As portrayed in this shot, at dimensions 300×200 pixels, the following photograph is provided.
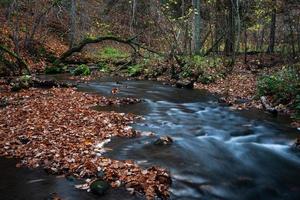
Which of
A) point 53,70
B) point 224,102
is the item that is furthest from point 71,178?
point 53,70

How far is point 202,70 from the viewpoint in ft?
64.6

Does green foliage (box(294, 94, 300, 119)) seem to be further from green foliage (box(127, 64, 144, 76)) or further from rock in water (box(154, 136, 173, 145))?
green foliage (box(127, 64, 144, 76))

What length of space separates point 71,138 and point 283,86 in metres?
7.63

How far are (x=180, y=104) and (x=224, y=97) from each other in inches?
88.6

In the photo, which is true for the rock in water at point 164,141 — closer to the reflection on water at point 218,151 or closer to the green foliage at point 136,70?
the reflection on water at point 218,151

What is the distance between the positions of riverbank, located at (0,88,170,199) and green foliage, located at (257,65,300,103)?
514 cm

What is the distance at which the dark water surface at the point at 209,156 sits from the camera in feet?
22.5

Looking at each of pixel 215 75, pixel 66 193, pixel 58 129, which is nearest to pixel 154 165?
pixel 66 193

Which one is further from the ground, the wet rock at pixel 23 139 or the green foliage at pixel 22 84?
the green foliage at pixel 22 84

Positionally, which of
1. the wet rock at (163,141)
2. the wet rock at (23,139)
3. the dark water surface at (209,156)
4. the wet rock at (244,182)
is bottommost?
the wet rock at (244,182)

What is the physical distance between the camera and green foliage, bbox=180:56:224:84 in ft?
63.6

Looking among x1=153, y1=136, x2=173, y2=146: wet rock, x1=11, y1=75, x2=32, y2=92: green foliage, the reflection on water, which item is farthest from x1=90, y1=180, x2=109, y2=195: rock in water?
x1=11, y1=75, x2=32, y2=92: green foliage

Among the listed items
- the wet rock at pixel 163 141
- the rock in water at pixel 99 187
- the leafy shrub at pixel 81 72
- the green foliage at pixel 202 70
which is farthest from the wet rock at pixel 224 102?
the leafy shrub at pixel 81 72

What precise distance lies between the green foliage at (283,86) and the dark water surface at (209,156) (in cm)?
114
